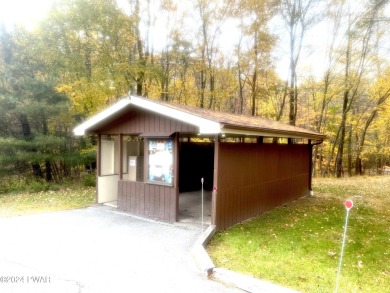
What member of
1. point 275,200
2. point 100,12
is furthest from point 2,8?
point 275,200

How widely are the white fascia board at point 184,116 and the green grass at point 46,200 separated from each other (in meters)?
4.25

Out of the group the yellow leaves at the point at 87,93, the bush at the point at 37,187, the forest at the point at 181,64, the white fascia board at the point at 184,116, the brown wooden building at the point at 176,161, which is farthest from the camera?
the bush at the point at 37,187

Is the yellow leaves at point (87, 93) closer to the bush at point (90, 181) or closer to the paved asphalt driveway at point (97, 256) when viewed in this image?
the bush at point (90, 181)

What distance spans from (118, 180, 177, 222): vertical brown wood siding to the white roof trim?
1951mm

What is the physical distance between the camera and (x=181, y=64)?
1617 cm

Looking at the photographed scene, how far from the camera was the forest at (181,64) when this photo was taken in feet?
38.4

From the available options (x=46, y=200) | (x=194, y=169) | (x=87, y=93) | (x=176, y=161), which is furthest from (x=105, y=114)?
(x=194, y=169)

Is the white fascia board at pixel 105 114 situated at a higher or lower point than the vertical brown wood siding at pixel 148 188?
higher

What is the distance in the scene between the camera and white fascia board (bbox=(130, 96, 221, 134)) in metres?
5.74

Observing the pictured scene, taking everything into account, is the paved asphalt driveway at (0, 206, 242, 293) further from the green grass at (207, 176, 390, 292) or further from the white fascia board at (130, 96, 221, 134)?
the white fascia board at (130, 96, 221, 134)

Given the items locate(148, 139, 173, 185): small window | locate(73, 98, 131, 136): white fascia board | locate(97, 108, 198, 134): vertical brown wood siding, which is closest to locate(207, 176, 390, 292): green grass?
locate(148, 139, 173, 185): small window

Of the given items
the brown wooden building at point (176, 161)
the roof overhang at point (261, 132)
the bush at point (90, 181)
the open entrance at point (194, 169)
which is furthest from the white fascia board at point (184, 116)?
the bush at point (90, 181)

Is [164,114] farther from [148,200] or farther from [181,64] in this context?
[181,64]

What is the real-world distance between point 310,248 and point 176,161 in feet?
11.9
